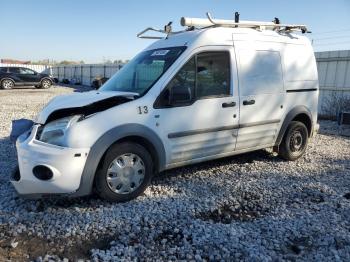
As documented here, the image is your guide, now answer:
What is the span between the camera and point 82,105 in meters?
4.14

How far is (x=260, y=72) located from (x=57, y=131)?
3264mm

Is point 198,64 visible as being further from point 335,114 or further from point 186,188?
point 335,114

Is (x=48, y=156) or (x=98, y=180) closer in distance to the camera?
(x=48, y=156)

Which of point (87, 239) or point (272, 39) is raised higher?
point (272, 39)

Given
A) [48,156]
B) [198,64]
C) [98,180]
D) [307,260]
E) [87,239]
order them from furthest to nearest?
[198,64], [98,180], [48,156], [87,239], [307,260]

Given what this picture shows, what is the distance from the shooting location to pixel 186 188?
4961 mm

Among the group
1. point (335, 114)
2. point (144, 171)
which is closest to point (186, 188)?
point (144, 171)

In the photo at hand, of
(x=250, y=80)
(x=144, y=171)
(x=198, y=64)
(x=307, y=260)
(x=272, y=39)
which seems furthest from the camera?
(x=272, y=39)

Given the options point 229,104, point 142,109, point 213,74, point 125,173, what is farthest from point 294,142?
point 125,173

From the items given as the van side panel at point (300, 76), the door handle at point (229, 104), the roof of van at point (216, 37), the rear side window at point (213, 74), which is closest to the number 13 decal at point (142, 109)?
the rear side window at point (213, 74)

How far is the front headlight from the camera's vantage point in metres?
3.99

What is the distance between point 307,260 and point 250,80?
295 cm

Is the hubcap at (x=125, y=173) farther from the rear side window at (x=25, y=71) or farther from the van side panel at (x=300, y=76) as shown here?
the rear side window at (x=25, y=71)

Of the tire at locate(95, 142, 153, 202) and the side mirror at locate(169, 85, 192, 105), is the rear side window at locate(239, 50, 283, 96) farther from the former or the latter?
the tire at locate(95, 142, 153, 202)
